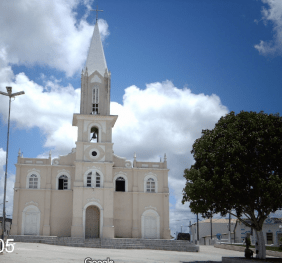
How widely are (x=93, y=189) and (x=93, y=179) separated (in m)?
1.01

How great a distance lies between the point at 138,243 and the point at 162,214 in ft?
20.2

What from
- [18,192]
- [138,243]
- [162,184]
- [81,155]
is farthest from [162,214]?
Answer: [18,192]

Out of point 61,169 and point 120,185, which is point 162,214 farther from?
point 61,169

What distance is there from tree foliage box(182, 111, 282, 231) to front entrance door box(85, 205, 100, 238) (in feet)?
58.5

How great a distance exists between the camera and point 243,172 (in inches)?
832

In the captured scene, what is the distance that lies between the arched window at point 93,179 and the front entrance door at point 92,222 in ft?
7.42

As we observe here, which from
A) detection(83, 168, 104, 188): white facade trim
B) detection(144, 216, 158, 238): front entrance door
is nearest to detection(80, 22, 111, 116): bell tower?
detection(83, 168, 104, 188): white facade trim

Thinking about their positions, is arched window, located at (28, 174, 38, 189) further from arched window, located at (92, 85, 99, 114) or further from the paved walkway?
the paved walkway

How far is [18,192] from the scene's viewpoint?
37656 mm

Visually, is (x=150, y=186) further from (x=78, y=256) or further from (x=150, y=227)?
(x=78, y=256)

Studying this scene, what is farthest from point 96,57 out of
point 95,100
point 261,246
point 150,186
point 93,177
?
point 261,246

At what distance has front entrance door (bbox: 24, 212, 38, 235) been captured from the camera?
37.2 metres

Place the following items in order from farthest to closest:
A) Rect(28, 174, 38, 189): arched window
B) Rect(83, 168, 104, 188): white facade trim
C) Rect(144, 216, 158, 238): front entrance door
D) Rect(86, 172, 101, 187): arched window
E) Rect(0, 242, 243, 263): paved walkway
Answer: Rect(144, 216, 158, 238): front entrance door, Rect(28, 174, 38, 189): arched window, Rect(86, 172, 101, 187): arched window, Rect(83, 168, 104, 188): white facade trim, Rect(0, 242, 243, 263): paved walkway

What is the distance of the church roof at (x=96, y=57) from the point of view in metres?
41.0
